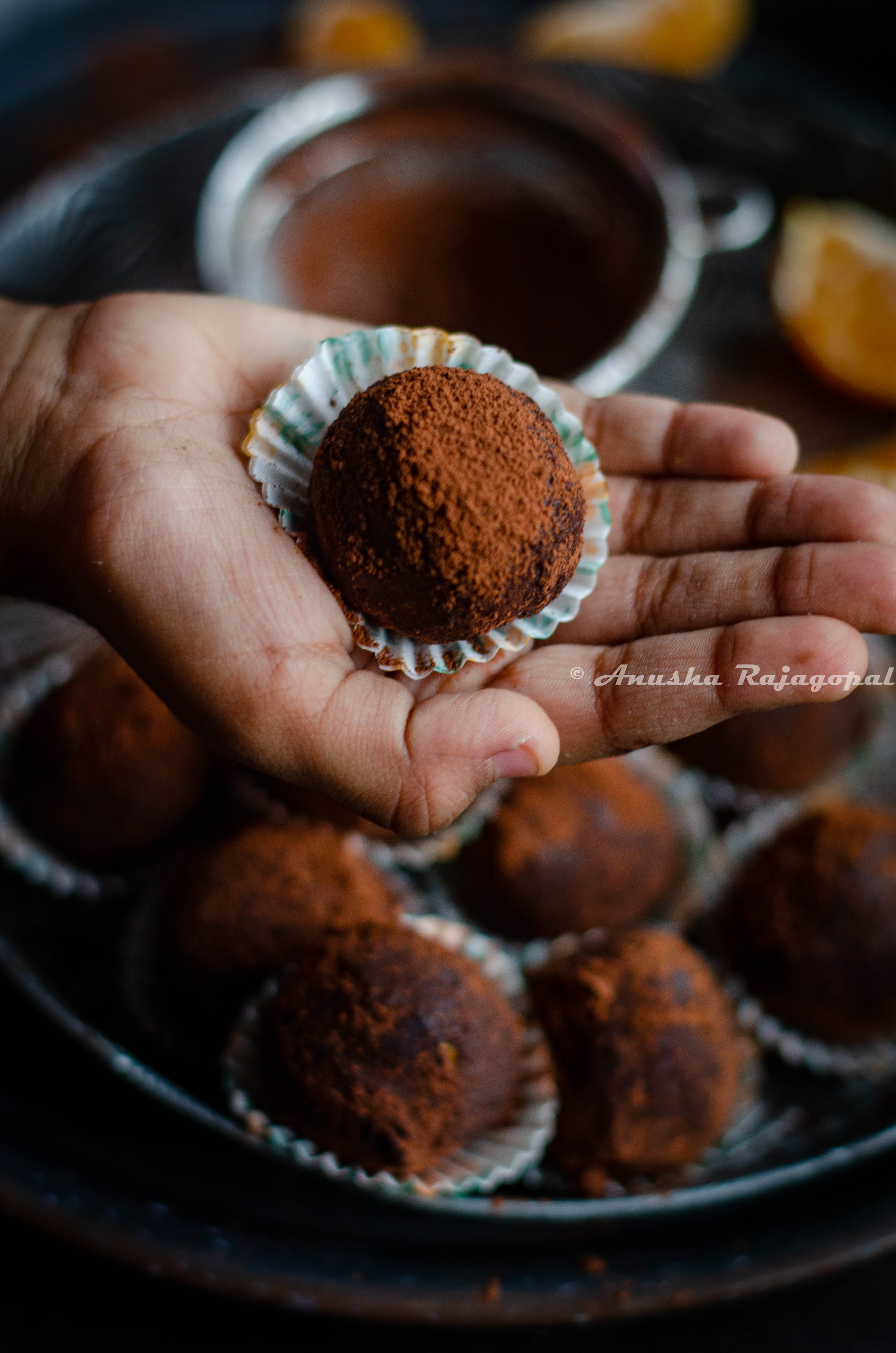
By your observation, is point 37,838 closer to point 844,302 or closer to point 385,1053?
point 385,1053

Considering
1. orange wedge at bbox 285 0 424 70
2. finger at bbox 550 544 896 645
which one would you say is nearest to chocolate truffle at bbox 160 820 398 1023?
finger at bbox 550 544 896 645

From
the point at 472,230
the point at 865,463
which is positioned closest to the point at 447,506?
the point at 472,230

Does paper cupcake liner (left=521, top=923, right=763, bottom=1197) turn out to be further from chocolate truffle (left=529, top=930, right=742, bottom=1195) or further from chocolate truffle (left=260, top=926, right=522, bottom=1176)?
chocolate truffle (left=260, top=926, right=522, bottom=1176)

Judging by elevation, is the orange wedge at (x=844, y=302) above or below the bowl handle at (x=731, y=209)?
below

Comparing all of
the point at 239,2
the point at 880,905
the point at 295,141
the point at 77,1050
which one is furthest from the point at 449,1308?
the point at 239,2

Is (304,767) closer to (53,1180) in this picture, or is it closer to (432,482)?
(432,482)

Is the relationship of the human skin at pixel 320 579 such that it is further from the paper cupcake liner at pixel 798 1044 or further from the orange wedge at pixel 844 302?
the orange wedge at pixel 844 302

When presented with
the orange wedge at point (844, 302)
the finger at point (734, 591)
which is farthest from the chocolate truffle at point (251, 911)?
the orange wedge at point (844, 302)

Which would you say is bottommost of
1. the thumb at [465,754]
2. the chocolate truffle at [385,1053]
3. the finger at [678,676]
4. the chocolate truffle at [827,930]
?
the chocolate truffle at [827,930]
